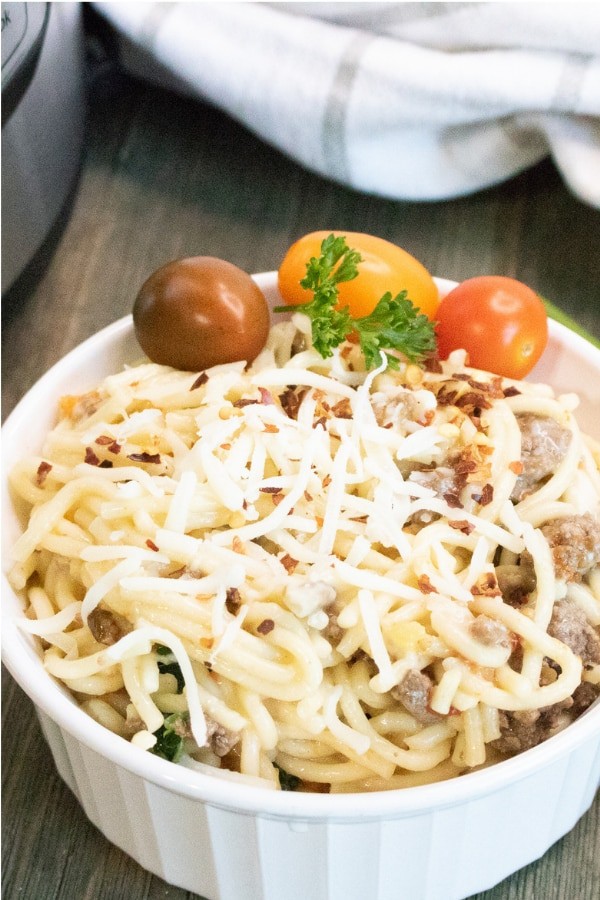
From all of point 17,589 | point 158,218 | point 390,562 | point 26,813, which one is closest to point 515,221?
point 158,218

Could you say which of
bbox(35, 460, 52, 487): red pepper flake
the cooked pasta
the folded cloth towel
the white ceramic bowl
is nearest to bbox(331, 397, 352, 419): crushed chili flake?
the cooked pasta

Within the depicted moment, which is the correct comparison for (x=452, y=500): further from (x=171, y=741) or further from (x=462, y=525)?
(x=171, y=741)

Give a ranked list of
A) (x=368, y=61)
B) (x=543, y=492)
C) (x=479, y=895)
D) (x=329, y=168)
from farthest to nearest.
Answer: (x=329, y=168) → (x=368, y=61) → (x=543, y=492) → (x=479, y=895)

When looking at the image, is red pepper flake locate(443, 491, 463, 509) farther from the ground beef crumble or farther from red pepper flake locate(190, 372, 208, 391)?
red pepper flake locate(190, 372, 208, 391)

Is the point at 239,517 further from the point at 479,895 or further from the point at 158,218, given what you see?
the point at 158,218

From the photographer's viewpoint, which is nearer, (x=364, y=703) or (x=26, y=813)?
(x=364, y=703)

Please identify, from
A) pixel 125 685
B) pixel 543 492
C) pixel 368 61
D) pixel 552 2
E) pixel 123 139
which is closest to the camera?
pixel 125 685

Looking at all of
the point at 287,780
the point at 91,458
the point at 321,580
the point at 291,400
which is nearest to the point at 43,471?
the point at 91,458
